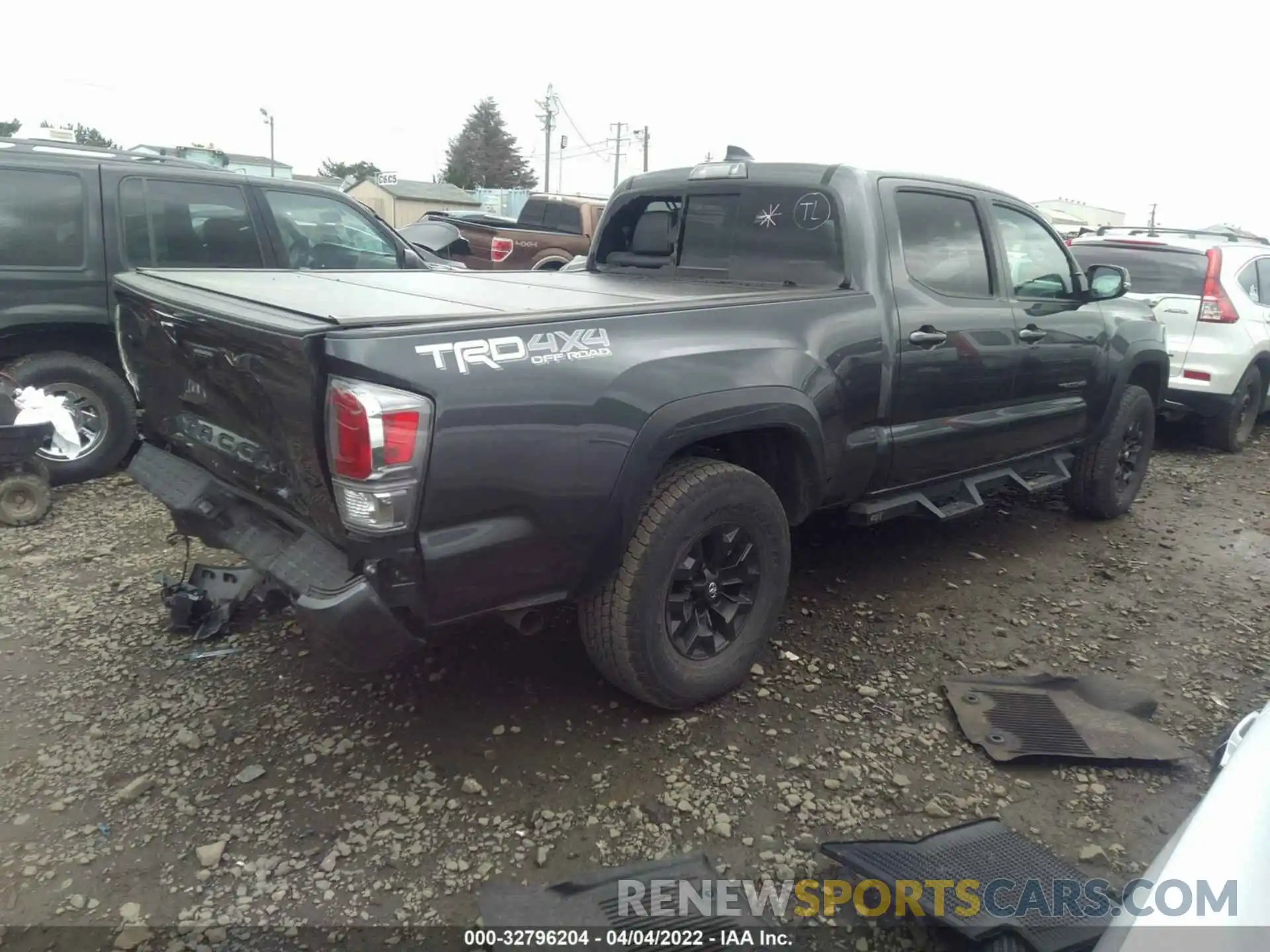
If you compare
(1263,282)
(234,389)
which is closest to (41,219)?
(234,389)

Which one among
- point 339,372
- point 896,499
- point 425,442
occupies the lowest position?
point 896,499

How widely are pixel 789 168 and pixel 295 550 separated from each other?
2528mm

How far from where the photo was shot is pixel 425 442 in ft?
7.75

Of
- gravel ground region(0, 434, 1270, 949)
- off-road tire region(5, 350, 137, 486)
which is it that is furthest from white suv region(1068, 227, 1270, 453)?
off-road tire region(5, 350, 137, 486)

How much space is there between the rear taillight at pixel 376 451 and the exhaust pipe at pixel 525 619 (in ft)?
1.73

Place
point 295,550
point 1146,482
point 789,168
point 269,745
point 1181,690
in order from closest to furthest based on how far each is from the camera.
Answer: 1. point 295,550
2. point 269,745
3. point 1181,690
4. point 789,168
5. point 1146,482

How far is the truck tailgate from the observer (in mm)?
2420

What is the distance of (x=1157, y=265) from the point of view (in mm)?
7348

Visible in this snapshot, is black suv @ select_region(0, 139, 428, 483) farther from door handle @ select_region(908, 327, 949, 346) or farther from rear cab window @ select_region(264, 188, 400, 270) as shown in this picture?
door handle @ select_region(908, 327, 949, 346)

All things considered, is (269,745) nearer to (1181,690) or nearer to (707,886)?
(707,886)

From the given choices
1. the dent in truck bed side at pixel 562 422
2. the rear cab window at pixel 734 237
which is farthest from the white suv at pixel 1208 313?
the dent in truck bed side at pixel 562 422

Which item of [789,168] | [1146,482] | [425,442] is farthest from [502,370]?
[1146,482]

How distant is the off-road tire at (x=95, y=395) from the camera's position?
5.19 m

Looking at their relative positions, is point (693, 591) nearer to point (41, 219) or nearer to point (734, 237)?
point (734, 237)
